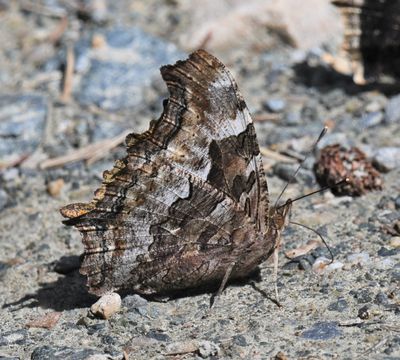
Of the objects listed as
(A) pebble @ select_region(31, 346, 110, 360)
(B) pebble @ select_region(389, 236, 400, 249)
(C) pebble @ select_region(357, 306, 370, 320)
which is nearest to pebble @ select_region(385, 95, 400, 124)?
(B) pebble @ select_region(389, 236, 400, 249)

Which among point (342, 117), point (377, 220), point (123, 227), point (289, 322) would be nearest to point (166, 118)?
point (123, 227)

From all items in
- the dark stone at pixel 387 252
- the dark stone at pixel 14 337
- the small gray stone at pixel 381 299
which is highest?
the dark stone at pixel 387 252

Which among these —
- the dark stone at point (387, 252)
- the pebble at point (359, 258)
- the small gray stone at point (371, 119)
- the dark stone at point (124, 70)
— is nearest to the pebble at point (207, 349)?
the pebble at point (359, 258)

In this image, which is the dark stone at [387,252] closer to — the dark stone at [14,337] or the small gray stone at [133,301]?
the small gray stone at [133,301]

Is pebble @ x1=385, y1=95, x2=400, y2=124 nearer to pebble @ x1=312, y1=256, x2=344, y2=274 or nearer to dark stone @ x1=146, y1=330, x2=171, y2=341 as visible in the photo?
pebble @ x1=312, y1=256, x2=344, y2=274

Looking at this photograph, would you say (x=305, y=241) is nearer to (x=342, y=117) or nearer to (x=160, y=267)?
(x=160, y=267)

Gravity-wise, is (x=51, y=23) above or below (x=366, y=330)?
above
